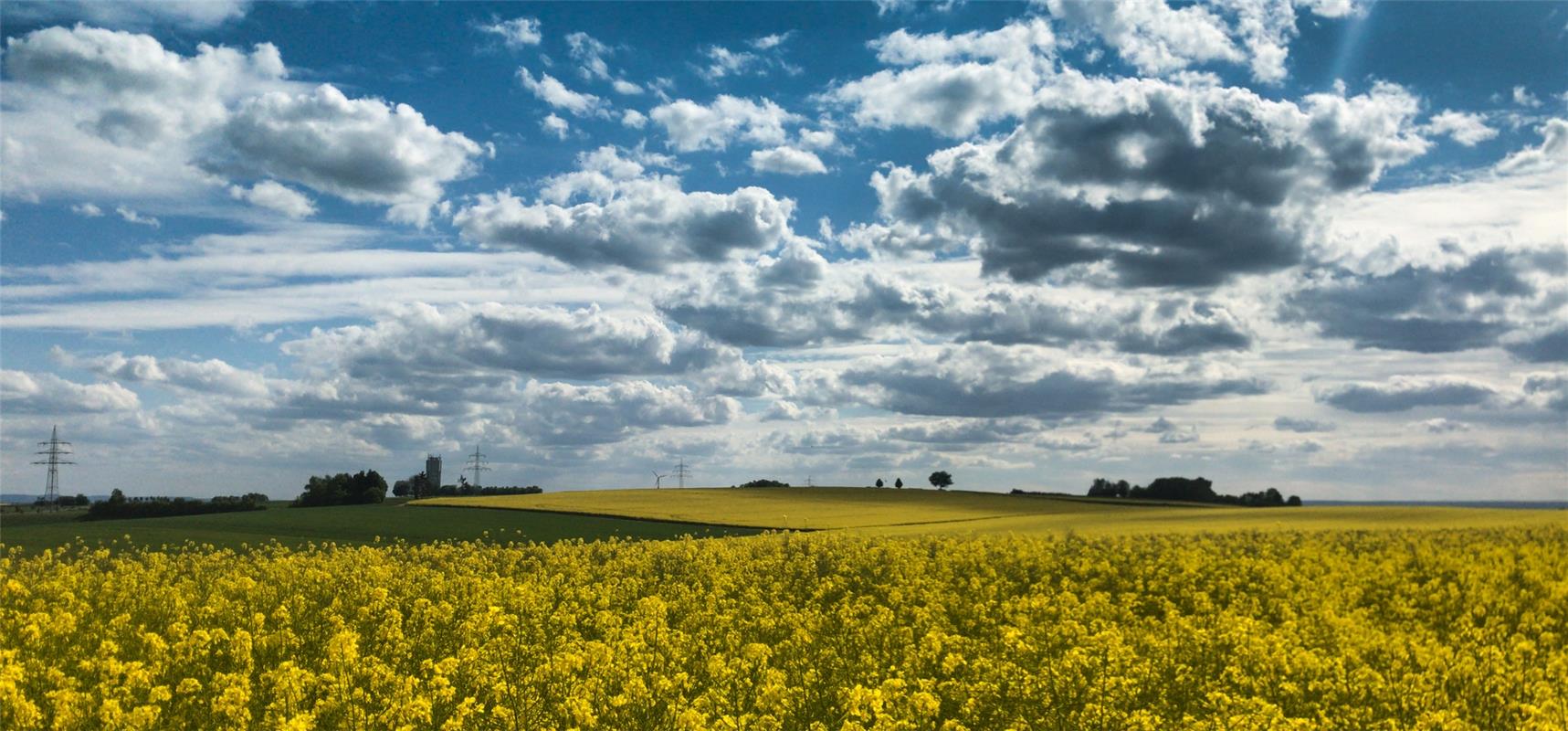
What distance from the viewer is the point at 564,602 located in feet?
56.4

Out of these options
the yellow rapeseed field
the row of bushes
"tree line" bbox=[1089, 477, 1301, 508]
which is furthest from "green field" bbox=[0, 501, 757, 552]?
"tree line" bbox=[1089, 477, 1301, 508]

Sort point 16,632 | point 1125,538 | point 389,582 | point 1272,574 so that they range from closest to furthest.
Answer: point 16,632, point 389,582, point 1272,574, point 1125,538

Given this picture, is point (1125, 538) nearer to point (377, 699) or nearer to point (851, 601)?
point (851, 601)

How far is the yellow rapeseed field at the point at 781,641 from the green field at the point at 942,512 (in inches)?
481

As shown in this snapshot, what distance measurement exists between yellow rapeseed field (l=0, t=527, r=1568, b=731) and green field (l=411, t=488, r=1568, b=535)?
1222 centimetres

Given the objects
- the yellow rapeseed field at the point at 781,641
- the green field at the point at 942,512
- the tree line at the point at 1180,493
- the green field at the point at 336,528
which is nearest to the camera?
the yellow rapeseed field at the point at 781,641

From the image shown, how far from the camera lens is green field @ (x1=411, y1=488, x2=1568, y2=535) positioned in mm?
44344

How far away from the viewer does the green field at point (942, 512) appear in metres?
44.3

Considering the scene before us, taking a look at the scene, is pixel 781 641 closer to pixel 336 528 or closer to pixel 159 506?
pixel 336 528

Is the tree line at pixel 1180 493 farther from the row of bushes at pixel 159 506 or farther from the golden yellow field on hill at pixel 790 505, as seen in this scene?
the row of bushes at pixel 159 506

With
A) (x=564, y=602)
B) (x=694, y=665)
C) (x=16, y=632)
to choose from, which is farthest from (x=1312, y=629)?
(x=16, y=632)

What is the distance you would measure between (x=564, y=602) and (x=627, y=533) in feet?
110

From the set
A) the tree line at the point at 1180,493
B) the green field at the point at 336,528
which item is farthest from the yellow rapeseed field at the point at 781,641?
the tree line at the point at 1180,493

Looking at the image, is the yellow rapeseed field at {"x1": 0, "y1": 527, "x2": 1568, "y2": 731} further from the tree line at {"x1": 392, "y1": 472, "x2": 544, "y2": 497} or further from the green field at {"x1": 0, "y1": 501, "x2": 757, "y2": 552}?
the tree line at {"x1": 392, "y1": 472, "x2": 544, "y2": 497}
